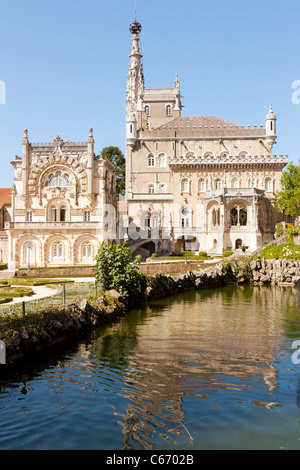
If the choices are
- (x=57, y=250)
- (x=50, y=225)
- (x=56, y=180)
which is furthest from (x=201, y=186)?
(x=57, y=250)

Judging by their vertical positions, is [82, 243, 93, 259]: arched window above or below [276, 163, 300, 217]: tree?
below

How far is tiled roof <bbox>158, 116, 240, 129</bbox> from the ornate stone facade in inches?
675

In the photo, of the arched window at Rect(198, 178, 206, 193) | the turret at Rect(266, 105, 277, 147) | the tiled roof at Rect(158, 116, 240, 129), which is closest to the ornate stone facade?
the arched window at Rect(198, 178, 206, 193)

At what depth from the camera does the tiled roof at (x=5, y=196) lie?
2378 inches

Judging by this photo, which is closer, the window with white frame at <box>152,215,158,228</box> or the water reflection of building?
the water reflection of building

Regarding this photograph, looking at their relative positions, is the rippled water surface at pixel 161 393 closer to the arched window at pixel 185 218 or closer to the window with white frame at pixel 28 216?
the window with white frame at pixel 28 216

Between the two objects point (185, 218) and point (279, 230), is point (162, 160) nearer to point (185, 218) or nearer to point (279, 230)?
point (185, 218)

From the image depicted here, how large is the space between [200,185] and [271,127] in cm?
1306

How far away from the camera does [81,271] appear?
38.9 m

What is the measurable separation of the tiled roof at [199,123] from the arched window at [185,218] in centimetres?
1311

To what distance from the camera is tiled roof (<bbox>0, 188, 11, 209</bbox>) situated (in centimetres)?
6041

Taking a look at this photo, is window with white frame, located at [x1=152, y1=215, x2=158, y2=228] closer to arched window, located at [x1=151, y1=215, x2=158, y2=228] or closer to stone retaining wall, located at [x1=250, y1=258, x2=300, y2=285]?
arched window, located at [x1=151, y1=215, x2=158, y2=228]

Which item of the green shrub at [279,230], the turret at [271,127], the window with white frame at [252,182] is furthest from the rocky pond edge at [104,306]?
the turret at [271,127]

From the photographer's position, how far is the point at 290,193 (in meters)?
51.3
